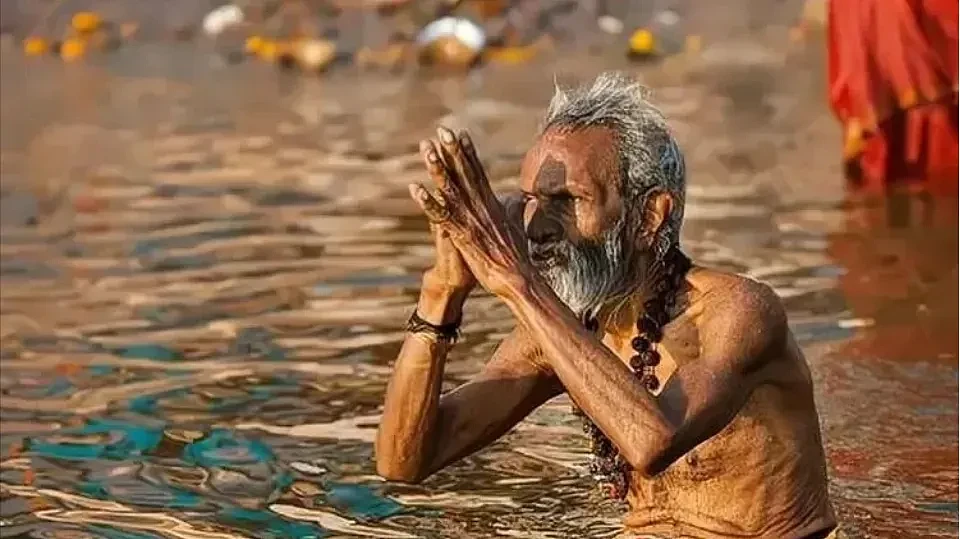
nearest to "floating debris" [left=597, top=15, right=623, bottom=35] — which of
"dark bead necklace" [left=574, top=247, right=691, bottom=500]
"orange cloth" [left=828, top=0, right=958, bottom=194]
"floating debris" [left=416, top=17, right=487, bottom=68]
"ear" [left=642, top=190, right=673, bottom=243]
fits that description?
"floating debris" [left=416, top=17, right=487, bottom=68]

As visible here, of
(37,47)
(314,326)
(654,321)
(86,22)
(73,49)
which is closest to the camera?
(654,321)

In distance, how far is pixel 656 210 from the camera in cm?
412

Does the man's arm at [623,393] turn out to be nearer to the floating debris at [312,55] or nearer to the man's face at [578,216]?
Result: the man's face at [578,216]

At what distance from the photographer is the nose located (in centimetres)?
403

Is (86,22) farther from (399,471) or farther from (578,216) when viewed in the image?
(578,216)

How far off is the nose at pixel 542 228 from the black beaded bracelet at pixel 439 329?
0.23 meters

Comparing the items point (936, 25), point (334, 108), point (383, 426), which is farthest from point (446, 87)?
point (383, 426)

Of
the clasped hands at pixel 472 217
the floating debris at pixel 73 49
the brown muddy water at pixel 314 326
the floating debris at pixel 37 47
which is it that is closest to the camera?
the clasped hands at pixel 472 217

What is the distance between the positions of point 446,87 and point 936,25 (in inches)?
452

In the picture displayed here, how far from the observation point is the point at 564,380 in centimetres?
384

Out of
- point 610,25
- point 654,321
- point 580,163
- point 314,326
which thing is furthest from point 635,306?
point 610,25

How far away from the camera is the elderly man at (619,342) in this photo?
3.81 m

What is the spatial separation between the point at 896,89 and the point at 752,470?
7.78 meters

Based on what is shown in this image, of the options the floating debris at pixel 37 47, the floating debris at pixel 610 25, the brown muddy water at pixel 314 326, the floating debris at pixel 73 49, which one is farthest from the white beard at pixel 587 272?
the floating debris at pixel 37 47
